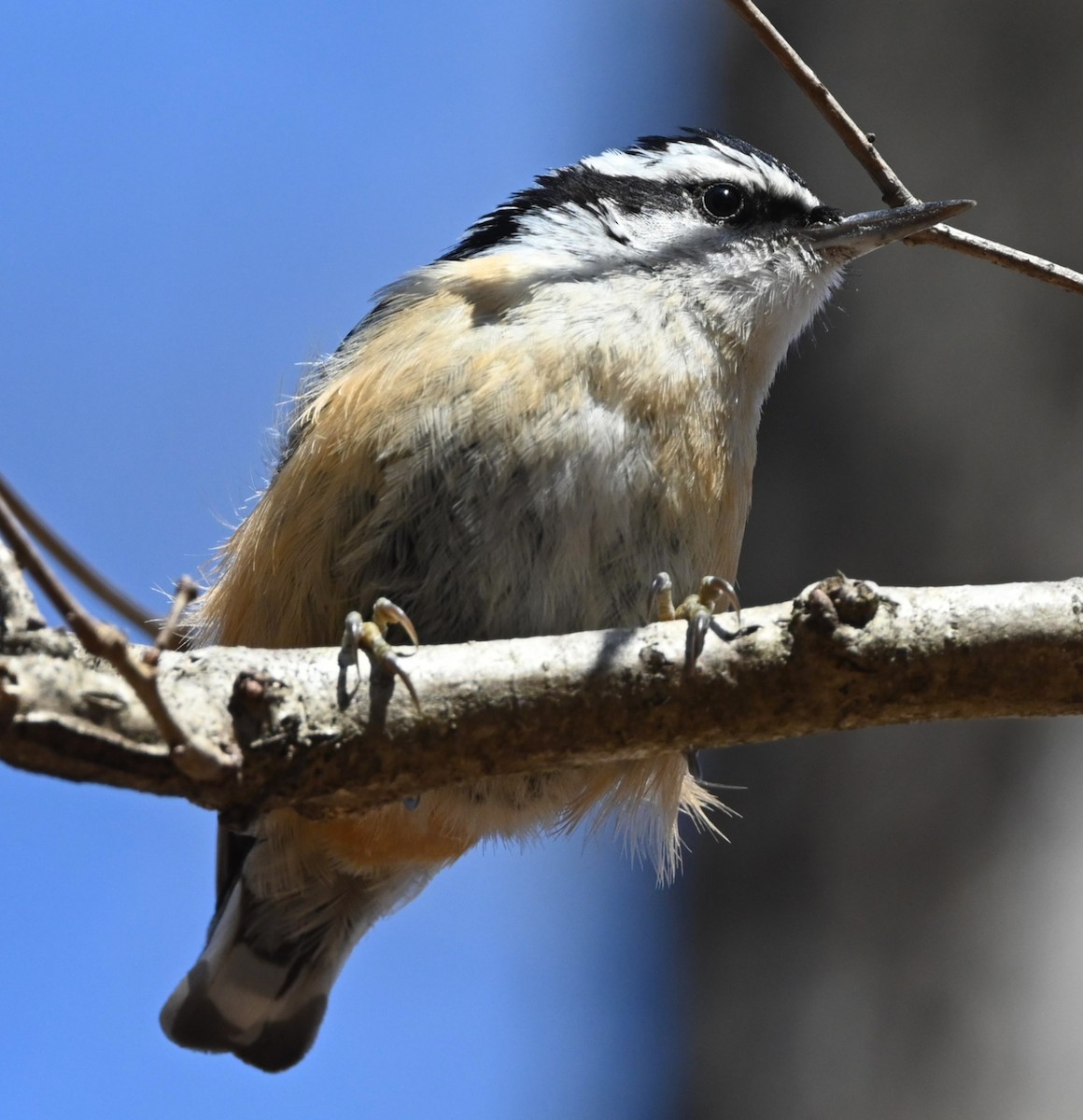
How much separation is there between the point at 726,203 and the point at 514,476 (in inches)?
39.6

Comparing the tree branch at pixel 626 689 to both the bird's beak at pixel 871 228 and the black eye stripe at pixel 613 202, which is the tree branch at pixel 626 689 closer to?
the bird's beak at pixel 871 228

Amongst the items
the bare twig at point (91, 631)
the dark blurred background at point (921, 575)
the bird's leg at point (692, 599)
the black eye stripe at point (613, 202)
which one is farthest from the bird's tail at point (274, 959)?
the bare twig at point (91, 631)

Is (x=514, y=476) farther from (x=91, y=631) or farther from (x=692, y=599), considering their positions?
(x=91, y=631)

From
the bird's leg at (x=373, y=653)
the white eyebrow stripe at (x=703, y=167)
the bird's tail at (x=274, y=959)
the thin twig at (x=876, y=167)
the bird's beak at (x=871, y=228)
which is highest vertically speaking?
the white eyebrow stripe at (x=703, y=167)

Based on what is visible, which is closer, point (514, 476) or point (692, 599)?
point (692, 599)

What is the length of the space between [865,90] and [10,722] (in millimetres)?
3030

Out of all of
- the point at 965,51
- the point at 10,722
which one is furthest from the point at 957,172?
the point at 10,722

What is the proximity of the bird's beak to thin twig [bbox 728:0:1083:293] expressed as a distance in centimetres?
49

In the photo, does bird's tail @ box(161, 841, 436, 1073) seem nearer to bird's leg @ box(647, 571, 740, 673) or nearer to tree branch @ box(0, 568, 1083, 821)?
bird's leg @ box(647, 571, 740, 673)

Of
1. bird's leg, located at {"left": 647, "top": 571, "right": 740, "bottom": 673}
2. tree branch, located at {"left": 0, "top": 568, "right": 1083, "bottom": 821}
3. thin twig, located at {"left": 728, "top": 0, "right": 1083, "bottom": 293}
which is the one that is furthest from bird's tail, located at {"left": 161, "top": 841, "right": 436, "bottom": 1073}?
thin twig, located at {"left": 728, "top": 0, "right": 1083, "bottom": 293}

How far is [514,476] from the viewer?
2.62m

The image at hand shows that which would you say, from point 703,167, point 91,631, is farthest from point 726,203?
point 91,631

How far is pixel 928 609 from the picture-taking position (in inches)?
76.0

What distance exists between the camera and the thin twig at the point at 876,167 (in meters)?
2.18
